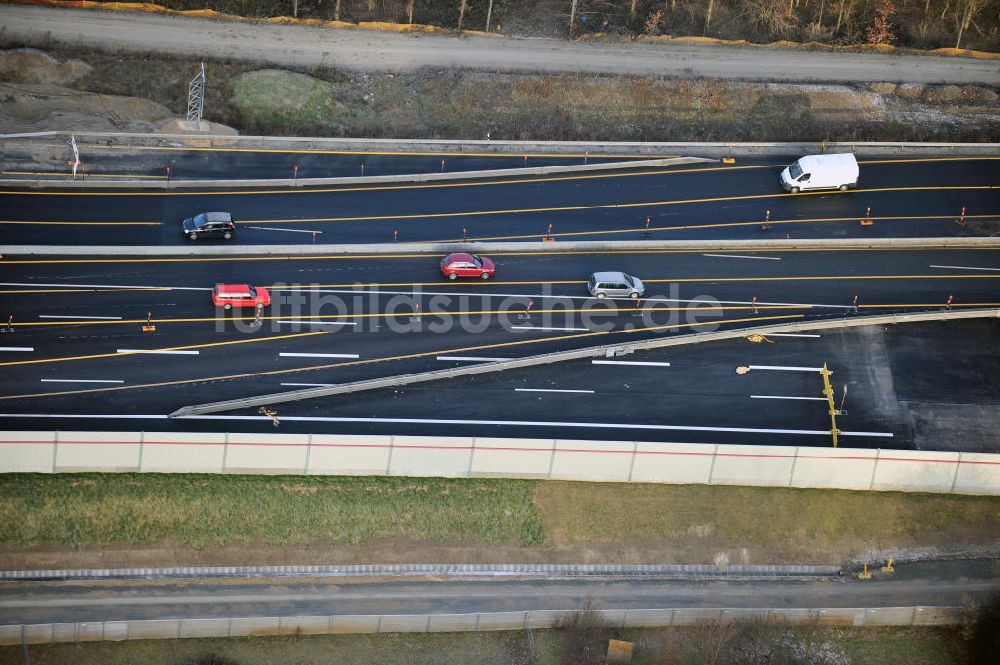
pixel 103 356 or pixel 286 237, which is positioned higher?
pixel 286 237

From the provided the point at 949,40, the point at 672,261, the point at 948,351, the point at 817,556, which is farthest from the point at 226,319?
the point at 949,40

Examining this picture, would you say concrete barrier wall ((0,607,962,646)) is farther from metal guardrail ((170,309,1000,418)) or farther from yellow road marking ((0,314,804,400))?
yellow road marking ((0,314,804,400))

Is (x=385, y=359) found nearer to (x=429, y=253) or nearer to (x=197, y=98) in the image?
(x=429, y=253)

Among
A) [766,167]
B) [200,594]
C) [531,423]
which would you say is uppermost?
[766,167]

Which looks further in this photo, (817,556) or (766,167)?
(766,167)

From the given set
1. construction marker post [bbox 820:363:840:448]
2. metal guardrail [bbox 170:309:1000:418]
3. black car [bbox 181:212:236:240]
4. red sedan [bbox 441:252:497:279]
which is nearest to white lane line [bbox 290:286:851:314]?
red sedan [bbox 441:252:497:279]

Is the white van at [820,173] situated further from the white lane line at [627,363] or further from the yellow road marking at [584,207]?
the white lane line at [627,363]

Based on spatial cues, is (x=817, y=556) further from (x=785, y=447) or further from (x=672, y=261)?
(x=672, y=261)
